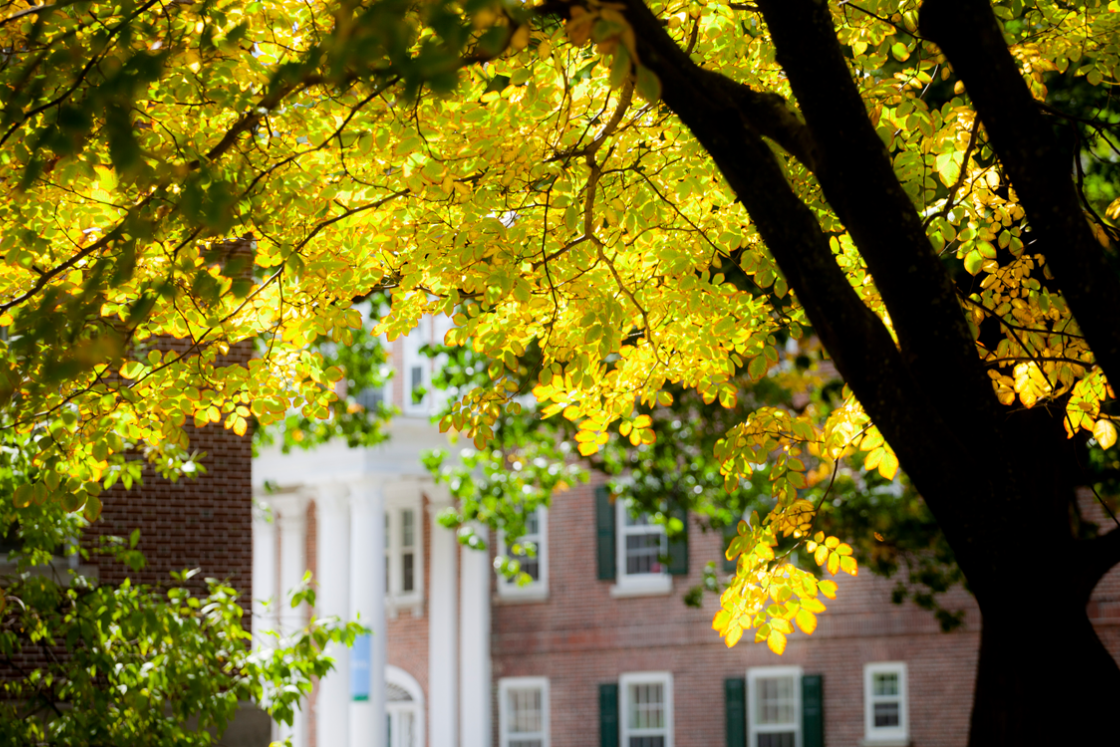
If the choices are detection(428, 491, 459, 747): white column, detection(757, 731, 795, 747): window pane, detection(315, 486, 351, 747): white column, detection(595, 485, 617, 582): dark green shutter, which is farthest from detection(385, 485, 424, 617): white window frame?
detection(757, 731, 795, 747): window pane

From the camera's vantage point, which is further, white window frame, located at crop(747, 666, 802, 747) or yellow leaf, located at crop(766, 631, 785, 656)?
white window frame, located at crop(747, 666, 802, 747)

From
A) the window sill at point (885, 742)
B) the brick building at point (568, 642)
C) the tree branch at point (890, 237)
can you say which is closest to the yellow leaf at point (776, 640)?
the tree branch at point (890, 237)

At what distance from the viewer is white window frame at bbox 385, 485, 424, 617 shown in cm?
2845

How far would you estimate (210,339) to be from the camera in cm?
649

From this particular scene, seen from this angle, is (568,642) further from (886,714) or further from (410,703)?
(886,714)

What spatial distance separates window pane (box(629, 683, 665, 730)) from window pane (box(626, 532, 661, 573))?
2.25 meters

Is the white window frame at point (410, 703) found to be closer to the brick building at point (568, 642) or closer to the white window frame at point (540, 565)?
the brick building at point (568, 642)

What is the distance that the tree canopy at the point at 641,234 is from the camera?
3955 mm

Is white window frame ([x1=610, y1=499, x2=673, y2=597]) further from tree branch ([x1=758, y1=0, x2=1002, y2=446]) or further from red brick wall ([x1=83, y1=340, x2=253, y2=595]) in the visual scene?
tree branch ([x1=758, y1=0, x2=1002, y2=446])

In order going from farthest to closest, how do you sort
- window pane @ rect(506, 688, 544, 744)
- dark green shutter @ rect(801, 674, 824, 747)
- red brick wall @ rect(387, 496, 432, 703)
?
red brick wall @ rect(387, 496, 432, 703) < window pane @ rect(506, 688, 544, 744) < dark green shutter @ rect(801, 674, 824, 747)

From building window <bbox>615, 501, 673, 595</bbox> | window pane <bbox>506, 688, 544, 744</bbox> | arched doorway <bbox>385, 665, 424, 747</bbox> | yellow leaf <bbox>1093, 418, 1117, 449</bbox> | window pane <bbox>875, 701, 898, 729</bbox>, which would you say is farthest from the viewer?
arched doorway <bbox>385, 665, 424, 747</bbox>

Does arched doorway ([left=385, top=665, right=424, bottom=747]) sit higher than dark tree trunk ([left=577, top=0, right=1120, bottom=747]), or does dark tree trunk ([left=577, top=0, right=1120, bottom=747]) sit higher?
dark tree trunk ([left=577, top=0, right=1120, bottom=747])

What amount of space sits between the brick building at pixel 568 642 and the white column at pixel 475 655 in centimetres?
4

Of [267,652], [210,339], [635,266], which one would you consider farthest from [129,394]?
[267,652]
